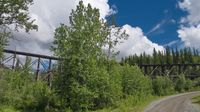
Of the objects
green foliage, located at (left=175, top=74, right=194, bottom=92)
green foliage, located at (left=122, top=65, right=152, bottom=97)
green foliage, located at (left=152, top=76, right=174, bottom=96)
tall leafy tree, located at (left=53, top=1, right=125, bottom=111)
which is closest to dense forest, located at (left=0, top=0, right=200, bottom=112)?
tall leafy tree, located at (left=53, top=1, right=125, bottom=111)

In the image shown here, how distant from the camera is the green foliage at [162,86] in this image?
311ft

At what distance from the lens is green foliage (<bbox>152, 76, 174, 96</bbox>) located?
9494 cm

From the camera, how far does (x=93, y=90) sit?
40281mm

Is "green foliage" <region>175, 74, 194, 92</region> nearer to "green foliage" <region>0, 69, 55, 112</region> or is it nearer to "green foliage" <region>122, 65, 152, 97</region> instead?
"green foliage" <region>122, 65, 152, 97</region>

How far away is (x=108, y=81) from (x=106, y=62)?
4557mm

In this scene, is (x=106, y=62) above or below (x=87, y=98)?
above

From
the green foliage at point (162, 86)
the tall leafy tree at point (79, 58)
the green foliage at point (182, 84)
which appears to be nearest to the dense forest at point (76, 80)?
the tall leafy tree at point (79, 58)

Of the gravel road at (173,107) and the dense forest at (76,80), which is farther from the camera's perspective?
the gravel road at (173,107)

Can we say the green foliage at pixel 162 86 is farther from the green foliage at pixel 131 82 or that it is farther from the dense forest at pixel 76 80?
the dense forest at pixel 76 80

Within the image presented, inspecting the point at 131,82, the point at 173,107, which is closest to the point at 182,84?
the point at 131,82

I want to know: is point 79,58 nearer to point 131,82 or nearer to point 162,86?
point 131,82

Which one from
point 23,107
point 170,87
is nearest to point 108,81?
point 23,107

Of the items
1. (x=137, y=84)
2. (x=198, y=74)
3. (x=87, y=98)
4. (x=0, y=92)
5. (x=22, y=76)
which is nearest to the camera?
(x=87, y=98)

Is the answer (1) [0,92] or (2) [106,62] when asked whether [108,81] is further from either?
(1) [0,92]
